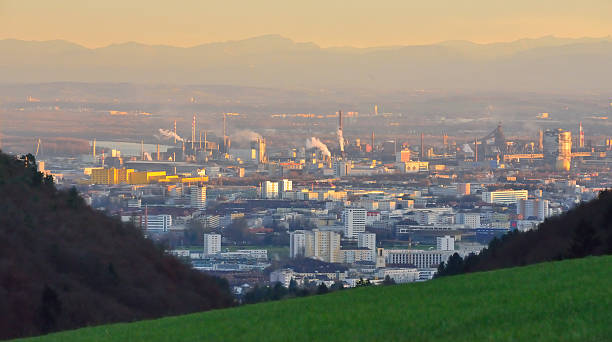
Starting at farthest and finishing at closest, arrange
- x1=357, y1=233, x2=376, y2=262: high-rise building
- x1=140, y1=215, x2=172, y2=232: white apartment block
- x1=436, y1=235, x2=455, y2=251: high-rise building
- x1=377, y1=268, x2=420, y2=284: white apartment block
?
1. x1=140, y1=215, x2=172, y2=232: white apartment block
2. x1=357, y1=233, x2=376, y2=262: high-rise building
3. x1=436, y1=235, x2=455, y2=251: high-rise building
4. x1=377, y1=268, x2=420, y2=284: white apartment block

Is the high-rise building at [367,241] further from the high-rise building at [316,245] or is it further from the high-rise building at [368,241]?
the high-rise building at [316,245]

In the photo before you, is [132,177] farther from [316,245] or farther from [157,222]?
[316,245]

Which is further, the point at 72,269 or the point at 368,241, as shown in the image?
the point at 368,241

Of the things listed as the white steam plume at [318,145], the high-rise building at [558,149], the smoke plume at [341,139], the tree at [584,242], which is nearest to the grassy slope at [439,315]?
the tree at [584,242]

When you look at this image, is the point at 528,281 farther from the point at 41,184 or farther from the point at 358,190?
the point at 358,190

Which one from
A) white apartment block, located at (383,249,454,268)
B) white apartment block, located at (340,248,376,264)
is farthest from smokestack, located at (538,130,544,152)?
white apartment block, located at (383,249,454,268)

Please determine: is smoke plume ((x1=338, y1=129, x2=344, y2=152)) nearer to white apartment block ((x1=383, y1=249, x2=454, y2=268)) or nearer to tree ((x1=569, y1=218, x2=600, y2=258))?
white apartment block ((x1=383, y1=249, x2=454, y2=268))

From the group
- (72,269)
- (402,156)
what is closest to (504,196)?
(402,156)

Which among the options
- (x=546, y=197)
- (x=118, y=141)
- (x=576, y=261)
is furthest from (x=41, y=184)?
(x=118, y=141)
